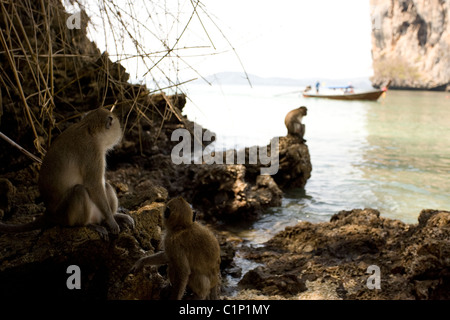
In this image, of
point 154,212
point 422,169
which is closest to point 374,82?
point 422,169

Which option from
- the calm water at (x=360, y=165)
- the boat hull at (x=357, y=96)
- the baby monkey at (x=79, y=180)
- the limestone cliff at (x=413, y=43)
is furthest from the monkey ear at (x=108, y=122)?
the limestone cliff at (x=413, y=43)

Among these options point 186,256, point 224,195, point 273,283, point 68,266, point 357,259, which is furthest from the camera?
point 224,195

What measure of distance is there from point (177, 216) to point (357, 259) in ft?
9.45

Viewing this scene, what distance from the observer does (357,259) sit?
5.04 metres

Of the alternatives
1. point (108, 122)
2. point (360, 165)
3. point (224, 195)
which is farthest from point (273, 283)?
point (360, 165)

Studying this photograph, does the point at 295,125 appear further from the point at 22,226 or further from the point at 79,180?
the point at 22,226

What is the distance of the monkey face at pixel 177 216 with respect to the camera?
3.13 metres

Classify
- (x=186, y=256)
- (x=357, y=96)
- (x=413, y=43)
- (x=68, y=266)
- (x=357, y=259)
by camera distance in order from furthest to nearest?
(x=413, y=43)
(x=357, y=96)
(x=357, y=259)
(x=186, y=256)
(x=68, y=266)

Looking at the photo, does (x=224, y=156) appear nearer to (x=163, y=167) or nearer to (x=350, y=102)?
(x=163, y=167)

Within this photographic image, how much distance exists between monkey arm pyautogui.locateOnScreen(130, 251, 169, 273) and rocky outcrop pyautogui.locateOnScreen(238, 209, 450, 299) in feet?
6.13

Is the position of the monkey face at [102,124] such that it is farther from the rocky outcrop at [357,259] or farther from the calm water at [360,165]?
the rocky outcrop at [357,259]

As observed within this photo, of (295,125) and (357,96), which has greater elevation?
(357,96)
